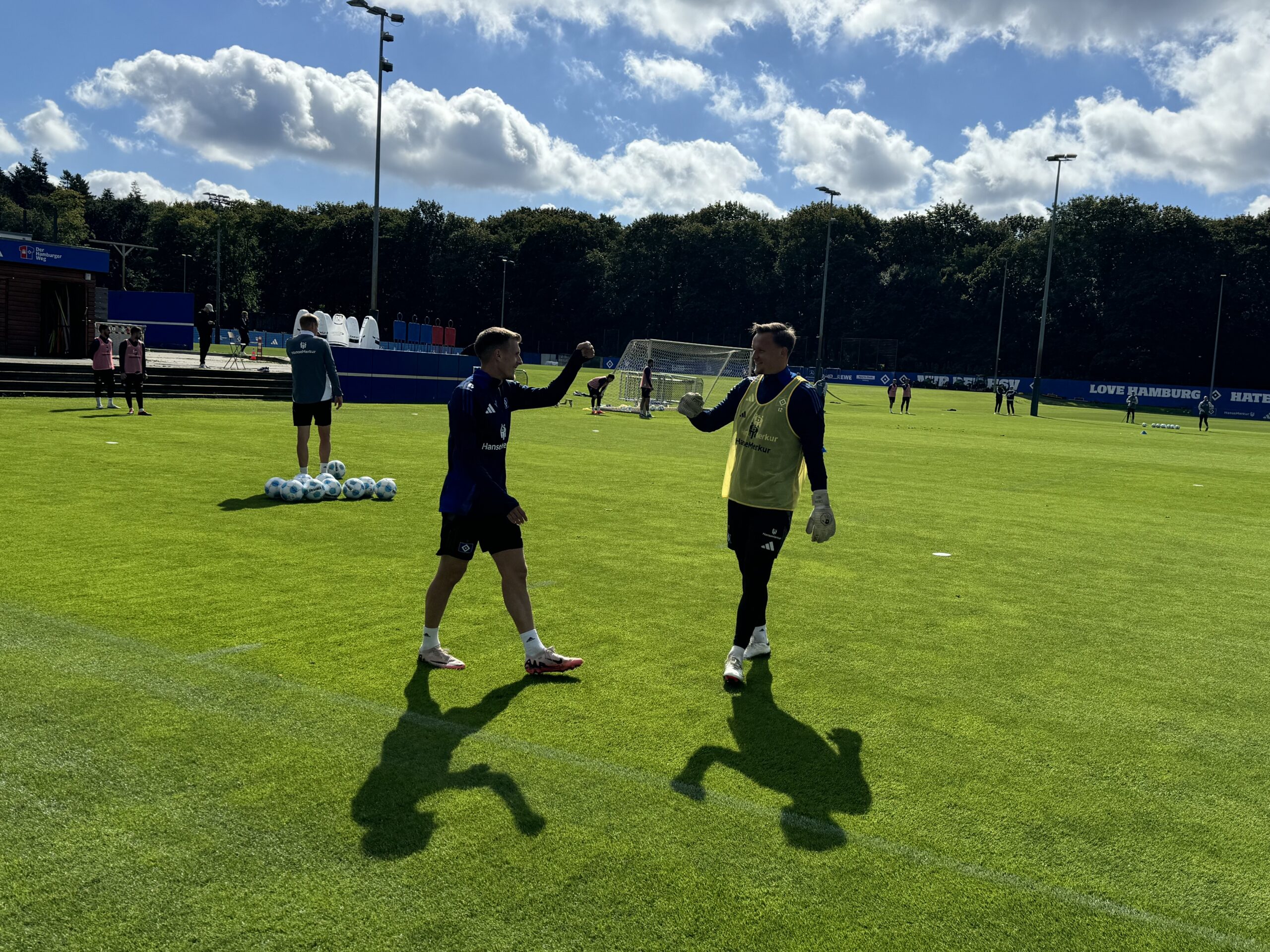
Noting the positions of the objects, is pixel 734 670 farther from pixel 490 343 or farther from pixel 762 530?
pixel 490 343

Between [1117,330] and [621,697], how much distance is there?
85.4 metres

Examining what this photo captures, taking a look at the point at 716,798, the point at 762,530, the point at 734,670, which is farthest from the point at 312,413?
the point at 716,798

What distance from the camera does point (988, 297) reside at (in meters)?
88.6

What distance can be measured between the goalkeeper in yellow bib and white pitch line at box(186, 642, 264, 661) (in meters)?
2.95

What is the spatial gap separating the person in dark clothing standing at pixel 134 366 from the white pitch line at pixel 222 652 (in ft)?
60.2

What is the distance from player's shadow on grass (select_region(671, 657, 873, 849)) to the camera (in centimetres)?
403

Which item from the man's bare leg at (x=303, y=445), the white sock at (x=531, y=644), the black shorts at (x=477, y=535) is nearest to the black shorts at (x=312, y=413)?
the man's bare leg at (x=303, y=445)

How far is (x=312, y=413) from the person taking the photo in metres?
12.5

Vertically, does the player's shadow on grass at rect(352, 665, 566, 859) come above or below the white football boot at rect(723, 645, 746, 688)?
below

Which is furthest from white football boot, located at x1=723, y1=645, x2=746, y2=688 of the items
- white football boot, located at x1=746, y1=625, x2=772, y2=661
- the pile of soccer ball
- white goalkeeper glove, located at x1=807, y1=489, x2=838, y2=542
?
the pile of soccer ball

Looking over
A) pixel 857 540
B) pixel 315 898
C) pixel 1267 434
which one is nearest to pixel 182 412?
pixel 857 540

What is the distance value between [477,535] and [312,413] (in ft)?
25.4

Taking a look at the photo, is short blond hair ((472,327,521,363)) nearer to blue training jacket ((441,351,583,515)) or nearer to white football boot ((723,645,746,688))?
blue training jacket ((441,351,583,515))

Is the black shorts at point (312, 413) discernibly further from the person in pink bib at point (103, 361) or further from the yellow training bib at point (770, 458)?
the person in pink bib at point (103, 361)
